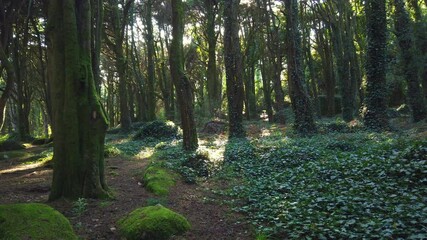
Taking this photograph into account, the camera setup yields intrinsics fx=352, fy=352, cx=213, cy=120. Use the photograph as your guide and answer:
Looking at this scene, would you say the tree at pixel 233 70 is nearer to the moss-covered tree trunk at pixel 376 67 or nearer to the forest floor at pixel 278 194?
the forest floor at pixel 278 194

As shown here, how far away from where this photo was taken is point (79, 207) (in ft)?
21.9

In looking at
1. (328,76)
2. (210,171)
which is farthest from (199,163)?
(328,76)

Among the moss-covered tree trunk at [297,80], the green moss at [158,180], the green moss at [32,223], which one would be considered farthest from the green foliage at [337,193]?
the moss-covered tree trunk at [297,80]

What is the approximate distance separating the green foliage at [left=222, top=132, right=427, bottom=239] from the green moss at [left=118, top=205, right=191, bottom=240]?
54.5 inches

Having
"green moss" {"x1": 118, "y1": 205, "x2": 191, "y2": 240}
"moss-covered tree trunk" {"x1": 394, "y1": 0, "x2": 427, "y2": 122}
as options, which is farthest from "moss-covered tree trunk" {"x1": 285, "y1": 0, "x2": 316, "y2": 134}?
"green moss" {"x1": 118, "y1": 205, "x2": 191, "y2": 240}

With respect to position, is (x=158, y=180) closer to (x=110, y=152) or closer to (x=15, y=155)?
(x=110, y=152)

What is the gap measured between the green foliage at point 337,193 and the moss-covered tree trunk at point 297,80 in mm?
6266

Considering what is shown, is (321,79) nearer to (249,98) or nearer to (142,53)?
(249,98)

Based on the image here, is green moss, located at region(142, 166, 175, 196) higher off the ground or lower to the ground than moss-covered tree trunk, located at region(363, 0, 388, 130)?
lower

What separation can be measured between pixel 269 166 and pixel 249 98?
2888 cm

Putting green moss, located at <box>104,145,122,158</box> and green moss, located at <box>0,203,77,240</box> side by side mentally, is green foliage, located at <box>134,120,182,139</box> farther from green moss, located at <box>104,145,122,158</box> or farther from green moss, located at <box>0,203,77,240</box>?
green moss, located at <box>0,203,77,240</box>

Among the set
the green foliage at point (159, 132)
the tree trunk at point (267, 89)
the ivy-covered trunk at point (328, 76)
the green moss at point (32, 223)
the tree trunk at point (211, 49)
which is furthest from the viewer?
the tree trunk at point (267, 89)

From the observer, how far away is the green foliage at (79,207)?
21.5 feet

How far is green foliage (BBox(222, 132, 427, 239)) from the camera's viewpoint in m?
5.21
